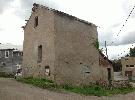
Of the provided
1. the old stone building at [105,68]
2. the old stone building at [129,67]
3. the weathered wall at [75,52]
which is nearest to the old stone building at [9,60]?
the old stone building at [129,67]

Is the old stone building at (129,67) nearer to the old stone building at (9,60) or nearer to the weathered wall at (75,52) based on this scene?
the old stone building at (9,60)

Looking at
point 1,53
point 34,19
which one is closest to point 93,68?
point 34,19

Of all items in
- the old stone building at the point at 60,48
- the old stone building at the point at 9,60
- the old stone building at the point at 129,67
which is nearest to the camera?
the old stone building at the point at 60,48

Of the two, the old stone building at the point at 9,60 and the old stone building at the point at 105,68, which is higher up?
the old stone building at the point at 9,60

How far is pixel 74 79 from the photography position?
93.6 ft

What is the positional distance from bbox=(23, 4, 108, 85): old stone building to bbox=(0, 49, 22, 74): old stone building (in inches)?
892

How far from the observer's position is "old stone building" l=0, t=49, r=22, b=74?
2156 inches

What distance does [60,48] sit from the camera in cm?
2756

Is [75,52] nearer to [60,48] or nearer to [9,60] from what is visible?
[60,48]

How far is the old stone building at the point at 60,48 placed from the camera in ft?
90.2

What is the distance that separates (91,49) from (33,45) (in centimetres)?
659

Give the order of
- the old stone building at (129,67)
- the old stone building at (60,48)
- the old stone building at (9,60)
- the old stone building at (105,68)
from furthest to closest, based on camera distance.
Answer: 1. the old stone building at (129,67)
2. the old stone building at (9,60)
3. the old stone building at (105,68)
4. the old stone building at (60,48)

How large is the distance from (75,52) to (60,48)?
220 centimetres

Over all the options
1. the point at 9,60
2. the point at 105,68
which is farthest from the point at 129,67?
the point at 105,68
